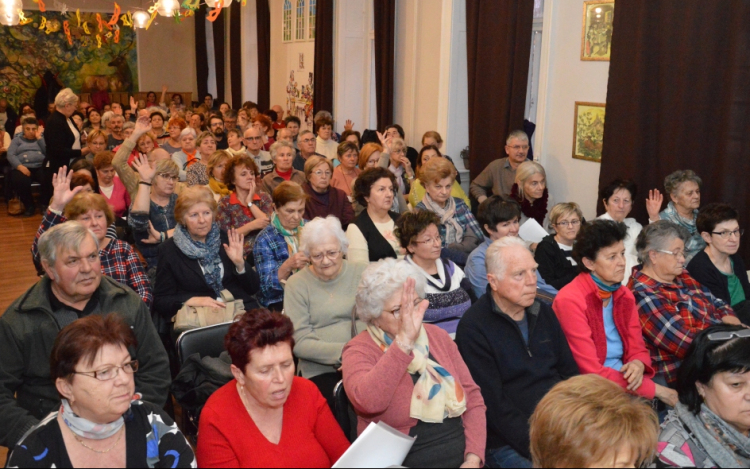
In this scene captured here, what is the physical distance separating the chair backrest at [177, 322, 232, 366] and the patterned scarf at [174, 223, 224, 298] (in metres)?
0.72

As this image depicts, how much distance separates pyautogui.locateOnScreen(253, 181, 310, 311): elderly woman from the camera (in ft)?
13.1

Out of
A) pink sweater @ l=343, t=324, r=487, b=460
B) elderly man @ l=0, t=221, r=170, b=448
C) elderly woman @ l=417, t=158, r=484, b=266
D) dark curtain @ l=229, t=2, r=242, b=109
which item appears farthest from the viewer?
dark curtain @ l=229, t=2, r=242, b=109

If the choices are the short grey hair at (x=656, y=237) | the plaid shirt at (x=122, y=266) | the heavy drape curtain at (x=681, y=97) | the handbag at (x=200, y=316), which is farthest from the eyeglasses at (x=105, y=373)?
the heavy drape curtain at (x=681, y=97)

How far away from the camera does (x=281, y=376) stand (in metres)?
2.21

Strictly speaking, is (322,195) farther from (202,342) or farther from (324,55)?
(324,55)

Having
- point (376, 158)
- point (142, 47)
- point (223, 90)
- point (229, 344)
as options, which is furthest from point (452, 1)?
point (142, 47)

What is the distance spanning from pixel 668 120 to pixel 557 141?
1236mm

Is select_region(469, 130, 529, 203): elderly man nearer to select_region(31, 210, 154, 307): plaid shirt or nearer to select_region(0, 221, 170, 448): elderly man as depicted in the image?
select_region(31, 210, 154, 307): plaid shirt

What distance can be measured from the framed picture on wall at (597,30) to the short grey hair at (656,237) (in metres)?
2.59

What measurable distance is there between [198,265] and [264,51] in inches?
391

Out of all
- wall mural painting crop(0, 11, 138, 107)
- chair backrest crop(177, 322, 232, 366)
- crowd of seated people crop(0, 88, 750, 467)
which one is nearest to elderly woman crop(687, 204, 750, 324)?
crowd of seated people crop(0, 88, 750, 467)

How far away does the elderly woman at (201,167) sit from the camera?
6590 millimetres

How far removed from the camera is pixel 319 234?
3.33m

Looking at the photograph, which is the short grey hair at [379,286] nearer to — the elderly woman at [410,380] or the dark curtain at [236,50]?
the elderly woman at [410,380]
